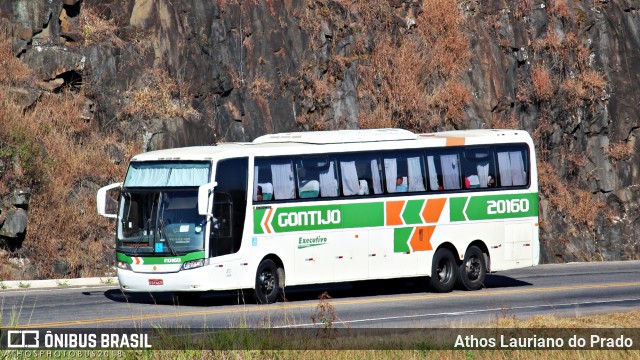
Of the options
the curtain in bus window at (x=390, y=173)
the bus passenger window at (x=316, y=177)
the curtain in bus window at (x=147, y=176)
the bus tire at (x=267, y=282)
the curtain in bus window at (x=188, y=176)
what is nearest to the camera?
the curtain in bus window at (x=188, y=176)

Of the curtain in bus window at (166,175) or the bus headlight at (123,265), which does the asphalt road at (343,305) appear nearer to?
the bus headlight at (123,265)

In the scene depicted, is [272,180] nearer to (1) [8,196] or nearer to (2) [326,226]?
(2) [326,226]

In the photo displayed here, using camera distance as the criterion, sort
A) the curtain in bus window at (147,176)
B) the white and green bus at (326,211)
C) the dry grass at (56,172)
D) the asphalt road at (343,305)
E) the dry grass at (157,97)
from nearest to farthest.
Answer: the asphalt road at (343,305)
the white and green bus at (326,211)
the curtain in bus window at (147,176)
the dry grass at (56,172)
the dry grass at (157,97)

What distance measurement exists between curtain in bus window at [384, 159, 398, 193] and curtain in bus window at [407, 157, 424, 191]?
15.5 inches

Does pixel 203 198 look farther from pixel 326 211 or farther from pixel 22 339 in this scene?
pixel 22 339

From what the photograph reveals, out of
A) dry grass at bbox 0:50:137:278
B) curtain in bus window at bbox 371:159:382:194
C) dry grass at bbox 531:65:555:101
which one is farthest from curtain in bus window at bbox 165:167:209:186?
dry grass at bbox 531:65:555:101

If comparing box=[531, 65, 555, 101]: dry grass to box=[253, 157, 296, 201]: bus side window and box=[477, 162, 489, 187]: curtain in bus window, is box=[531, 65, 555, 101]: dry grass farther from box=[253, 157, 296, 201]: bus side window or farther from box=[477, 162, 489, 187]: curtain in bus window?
box=[253, 157, 296, 201]: bus side window

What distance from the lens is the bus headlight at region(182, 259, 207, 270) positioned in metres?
22.0

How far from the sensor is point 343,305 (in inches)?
901

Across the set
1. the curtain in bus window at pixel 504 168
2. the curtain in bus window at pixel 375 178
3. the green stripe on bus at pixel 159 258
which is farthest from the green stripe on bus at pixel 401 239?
the green stripe on bus at pixel 159 258

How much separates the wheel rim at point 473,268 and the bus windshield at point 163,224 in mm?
7261

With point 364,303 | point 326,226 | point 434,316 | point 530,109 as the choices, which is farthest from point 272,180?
point 530,109

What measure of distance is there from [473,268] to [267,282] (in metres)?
5.80

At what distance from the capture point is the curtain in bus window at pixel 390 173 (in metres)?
25.0
